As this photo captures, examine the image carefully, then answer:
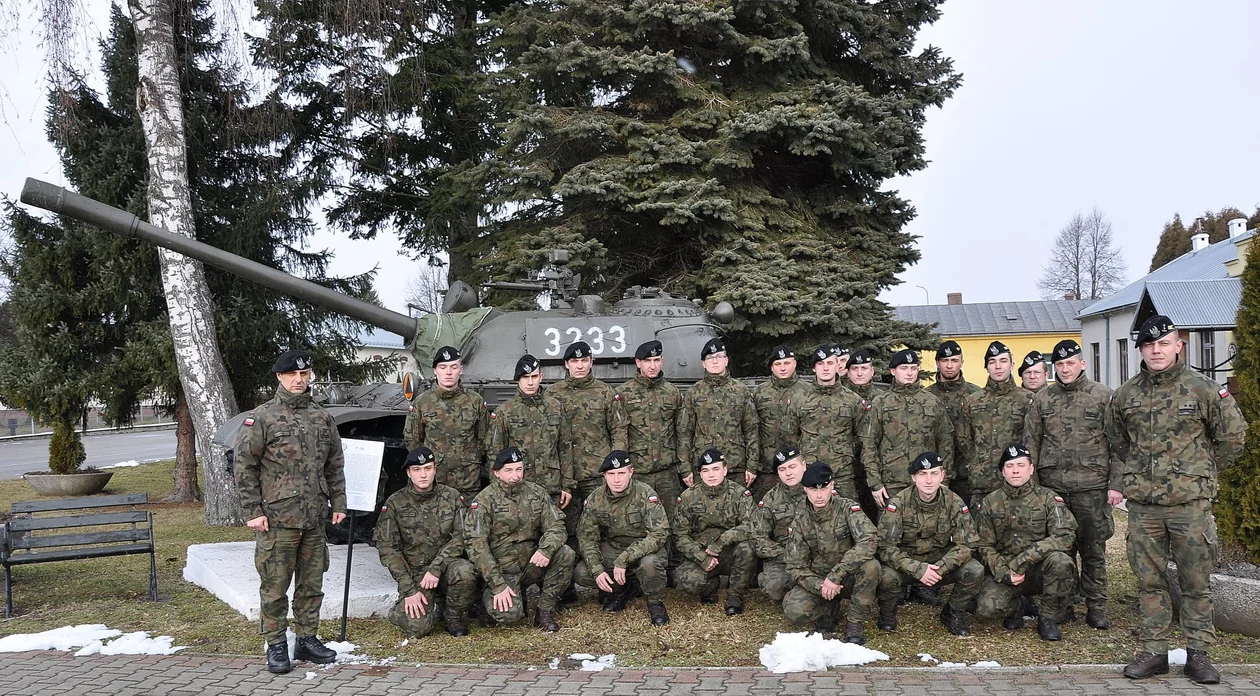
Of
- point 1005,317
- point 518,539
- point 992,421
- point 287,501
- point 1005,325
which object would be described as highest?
point 1005,317

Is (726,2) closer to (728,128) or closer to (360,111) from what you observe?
(728,128)

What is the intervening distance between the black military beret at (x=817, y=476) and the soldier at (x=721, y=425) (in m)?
1.18

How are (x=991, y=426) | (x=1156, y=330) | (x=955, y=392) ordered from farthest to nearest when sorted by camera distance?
(x=955, y=392)
(x=991, y=426)
(x=1156, y=330)

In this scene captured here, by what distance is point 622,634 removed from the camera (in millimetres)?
6320

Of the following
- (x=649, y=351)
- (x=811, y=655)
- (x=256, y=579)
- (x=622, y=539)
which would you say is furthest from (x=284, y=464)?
(x=811, y=655)

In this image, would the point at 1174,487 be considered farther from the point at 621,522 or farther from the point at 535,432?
the point at 535,432

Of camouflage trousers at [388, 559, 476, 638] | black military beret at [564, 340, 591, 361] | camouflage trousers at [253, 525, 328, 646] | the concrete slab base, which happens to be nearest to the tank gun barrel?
the concrete slab base

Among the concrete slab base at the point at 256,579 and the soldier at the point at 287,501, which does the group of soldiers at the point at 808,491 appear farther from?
the concrete slab base at the point at 256,579

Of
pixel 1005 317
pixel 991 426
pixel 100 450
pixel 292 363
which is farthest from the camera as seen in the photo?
pixel 1005 317

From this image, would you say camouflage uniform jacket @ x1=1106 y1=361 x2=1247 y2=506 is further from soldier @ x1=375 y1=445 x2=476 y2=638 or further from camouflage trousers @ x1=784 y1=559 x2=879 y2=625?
soldier @ x1=375 y1=445 x2=476 y2=638

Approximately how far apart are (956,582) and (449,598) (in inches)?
132

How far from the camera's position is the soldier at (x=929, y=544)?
6.09 meters

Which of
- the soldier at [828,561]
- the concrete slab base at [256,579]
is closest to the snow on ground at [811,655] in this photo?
the soldier at [828,561]

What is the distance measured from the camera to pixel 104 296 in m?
14.0
